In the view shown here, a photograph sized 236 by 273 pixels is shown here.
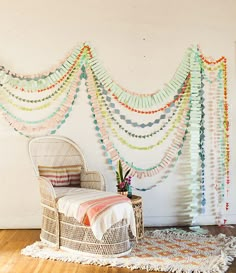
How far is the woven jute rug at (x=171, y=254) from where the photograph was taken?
327cm

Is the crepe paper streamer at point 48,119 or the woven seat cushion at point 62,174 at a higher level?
the crepe paper streamer at point 48,119

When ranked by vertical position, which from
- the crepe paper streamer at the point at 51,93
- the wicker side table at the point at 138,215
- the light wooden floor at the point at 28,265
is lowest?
the light wooden floor at the point at 28,265

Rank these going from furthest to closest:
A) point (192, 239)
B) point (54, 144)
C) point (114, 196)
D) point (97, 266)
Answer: point (54, 144)
point (192, 239)
point (114, 196)
point (97, 266)

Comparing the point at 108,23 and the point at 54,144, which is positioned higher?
the point at 108,23

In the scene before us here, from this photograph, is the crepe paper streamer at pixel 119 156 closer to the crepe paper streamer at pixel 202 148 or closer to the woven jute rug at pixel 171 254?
the crepe paper streamer at pixel 202 148

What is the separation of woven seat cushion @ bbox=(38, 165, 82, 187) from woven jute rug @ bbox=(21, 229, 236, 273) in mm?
608

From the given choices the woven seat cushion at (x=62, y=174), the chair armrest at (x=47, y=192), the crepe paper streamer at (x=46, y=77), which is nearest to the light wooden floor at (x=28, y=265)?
the chair armrest at (x=47, y=192)

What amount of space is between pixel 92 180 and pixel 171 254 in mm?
1019

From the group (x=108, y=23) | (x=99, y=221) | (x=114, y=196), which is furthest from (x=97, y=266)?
(x=108, y=23)

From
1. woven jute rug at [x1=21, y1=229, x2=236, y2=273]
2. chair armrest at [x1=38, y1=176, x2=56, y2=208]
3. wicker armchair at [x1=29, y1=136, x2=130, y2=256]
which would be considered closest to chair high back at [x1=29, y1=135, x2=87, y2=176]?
wicker armchair at [x1=29, y1=136, x2=130, y2=256]

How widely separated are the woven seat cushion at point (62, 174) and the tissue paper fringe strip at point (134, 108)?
0.41 meters

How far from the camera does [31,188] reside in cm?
449

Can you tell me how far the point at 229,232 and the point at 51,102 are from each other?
2.16 meters

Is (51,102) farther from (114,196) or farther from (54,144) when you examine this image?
(114,196)
